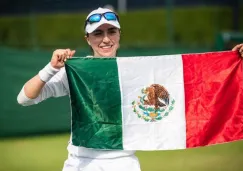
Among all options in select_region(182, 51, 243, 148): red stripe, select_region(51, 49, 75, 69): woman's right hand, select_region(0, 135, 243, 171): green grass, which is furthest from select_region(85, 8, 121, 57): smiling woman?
select_region(0, 135, 243, 171): green grass

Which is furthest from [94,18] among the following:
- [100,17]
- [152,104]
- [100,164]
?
[100,164]

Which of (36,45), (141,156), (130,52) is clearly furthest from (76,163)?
(36,45)

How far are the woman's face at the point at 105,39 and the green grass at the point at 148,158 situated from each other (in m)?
3.39

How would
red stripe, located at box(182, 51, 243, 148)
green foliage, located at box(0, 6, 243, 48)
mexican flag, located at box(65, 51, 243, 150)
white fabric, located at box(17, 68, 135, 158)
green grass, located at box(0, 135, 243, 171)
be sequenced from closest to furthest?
1. white fabric, located at box(17, 68, 135, 158)
2. mexican flag, located at box(65, 51, 243, 150)
3. red stripe, located at box(182, 51, 243, 148)
4. green grass, located at box(0, 135, 243, 171)
5. green foliage, located at box(0, 6, 243, 48)

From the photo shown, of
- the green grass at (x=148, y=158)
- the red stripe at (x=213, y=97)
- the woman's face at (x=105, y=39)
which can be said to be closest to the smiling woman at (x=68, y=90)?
the woman's face at (x=105, y=39)

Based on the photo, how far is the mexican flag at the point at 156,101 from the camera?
13.8ft

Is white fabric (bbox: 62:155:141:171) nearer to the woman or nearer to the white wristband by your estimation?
the woman

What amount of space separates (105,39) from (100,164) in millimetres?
836

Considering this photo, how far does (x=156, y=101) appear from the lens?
4266 millimetres

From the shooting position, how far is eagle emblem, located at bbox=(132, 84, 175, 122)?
428 centimetres

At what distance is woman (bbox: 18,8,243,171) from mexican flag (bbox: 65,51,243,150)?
0.06 m

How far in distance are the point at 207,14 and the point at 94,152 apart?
1934 cm

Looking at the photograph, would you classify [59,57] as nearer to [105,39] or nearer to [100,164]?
[105,39]

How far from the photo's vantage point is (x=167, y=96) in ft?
14.3
